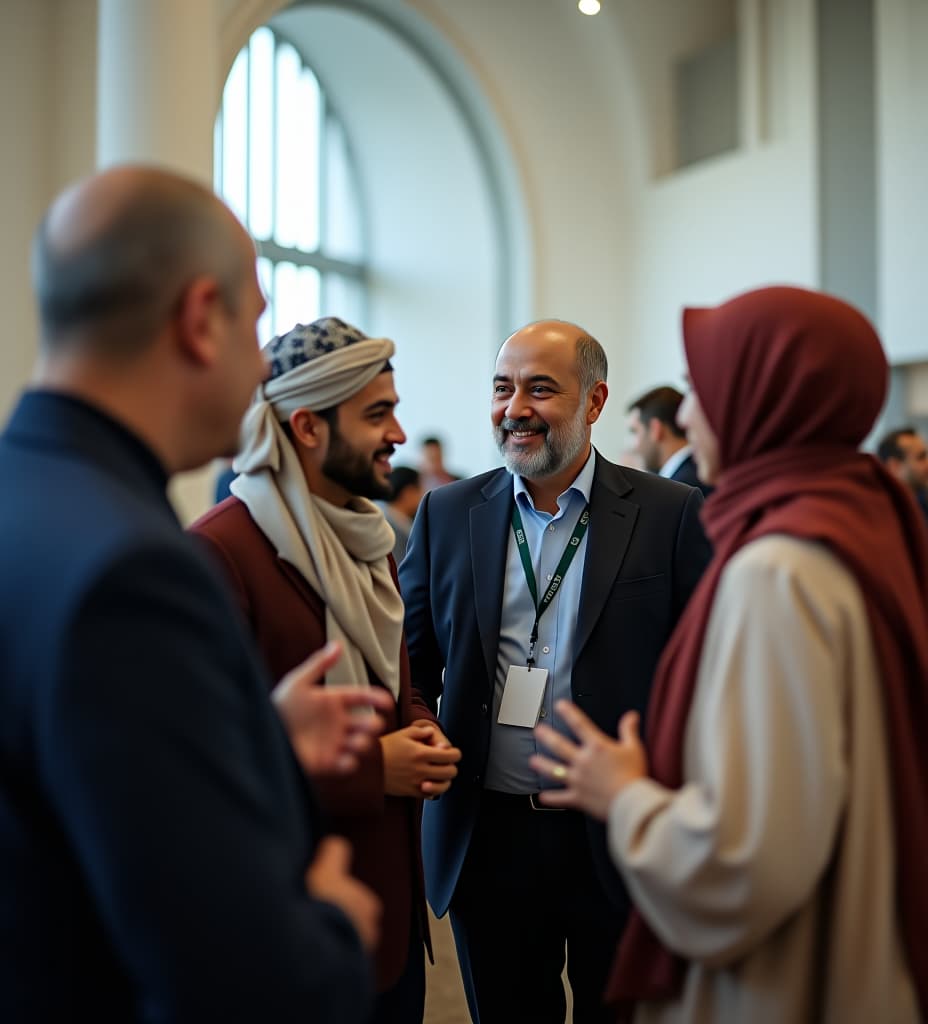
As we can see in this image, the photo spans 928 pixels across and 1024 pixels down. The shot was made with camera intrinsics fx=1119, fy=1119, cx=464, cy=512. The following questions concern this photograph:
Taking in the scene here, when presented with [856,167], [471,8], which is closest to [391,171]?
[471,8]

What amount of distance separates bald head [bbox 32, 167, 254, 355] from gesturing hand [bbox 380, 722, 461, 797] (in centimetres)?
117

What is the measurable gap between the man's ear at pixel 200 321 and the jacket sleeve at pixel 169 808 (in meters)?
0.26

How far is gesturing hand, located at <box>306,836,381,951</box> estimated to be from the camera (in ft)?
3.86

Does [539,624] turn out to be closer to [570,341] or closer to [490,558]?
[490,558]

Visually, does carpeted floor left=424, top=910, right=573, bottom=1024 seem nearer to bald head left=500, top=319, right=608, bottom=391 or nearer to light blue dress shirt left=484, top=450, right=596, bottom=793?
light blue dress shirt left=484, top=450, right=596, bottom=793

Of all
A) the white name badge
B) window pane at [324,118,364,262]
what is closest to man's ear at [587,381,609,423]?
the white name badge

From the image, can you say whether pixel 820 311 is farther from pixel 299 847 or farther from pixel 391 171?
pixel 391 171

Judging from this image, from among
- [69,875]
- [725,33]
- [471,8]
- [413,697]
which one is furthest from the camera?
[725,33]

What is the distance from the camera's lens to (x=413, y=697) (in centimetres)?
252

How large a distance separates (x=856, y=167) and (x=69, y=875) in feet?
30.7

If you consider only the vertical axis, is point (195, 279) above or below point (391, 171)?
below

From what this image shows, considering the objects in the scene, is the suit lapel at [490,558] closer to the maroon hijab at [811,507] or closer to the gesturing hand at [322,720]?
the maroon hijab at [811,507]

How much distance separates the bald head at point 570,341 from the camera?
2.87 metres

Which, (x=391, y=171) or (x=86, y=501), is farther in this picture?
(x=391, y=171)
